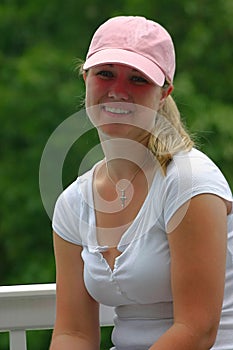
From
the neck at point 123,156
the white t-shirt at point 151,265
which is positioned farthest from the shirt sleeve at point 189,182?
the neck at point 123,156

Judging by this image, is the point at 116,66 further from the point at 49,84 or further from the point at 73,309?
the point at 49,84

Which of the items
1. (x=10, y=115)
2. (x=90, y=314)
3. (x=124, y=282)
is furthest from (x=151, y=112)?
(x=10, y=115)

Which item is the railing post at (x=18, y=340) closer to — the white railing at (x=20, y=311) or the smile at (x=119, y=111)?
the white railing at (x=20, y=311)

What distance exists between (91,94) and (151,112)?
128 millimetres

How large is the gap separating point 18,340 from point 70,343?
122mm

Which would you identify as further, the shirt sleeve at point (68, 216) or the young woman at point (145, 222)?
the shirt sleeve at point (68, 216)

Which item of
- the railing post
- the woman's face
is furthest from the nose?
the railing post

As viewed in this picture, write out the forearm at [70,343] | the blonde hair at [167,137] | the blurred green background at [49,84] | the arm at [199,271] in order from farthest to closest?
1. the blurred green background at [49,84]
2. the forearm at [70,343]
3. the blonde hair at [167,137]
4. the arm at [199,271]

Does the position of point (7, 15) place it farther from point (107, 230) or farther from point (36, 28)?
point (107, 230)

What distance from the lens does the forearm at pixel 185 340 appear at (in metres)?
1.74

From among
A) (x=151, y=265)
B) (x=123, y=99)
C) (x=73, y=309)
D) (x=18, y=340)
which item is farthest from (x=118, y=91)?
(x=18, y=340)

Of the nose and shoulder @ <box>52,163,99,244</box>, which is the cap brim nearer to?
the nose

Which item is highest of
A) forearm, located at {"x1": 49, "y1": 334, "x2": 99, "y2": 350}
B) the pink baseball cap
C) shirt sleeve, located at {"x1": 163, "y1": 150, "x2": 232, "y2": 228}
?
the pink baseball cap

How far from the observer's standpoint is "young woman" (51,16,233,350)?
175 centimetres
